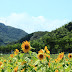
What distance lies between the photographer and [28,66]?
2.32 m

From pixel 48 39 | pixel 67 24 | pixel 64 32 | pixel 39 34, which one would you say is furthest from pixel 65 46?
pixel 39 34

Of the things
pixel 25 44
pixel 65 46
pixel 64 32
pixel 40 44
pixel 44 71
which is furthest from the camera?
pixel 64 32

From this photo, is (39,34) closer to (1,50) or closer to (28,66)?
(1,50)

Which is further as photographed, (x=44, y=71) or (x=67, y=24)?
(x=67, y=24)

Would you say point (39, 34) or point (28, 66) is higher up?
point (39, 34)

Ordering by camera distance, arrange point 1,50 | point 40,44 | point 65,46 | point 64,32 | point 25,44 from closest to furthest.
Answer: point 25,44 < point 65,46 < point 40,44 < point 64,32 < point 1,50

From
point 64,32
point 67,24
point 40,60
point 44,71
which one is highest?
point 67,24

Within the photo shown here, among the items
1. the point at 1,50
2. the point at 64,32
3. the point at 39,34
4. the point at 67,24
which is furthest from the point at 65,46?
the point at 39,34

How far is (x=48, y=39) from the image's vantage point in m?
39.9

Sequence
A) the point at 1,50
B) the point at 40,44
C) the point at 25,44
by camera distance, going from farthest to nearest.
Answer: the point at 1,50 < the point at 40,44 < the point at 25,44

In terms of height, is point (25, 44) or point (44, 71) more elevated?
point (25, 44)

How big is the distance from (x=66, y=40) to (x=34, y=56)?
34.2 m

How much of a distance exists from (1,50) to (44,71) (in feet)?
156

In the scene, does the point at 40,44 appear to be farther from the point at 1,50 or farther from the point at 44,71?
the point at 44,71
